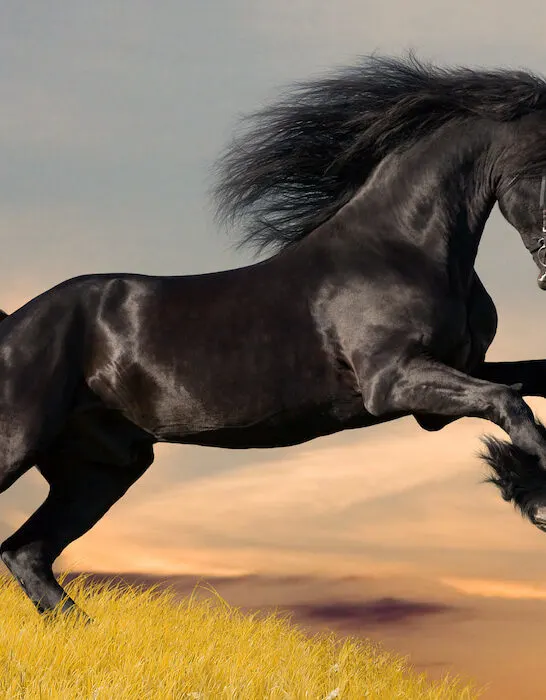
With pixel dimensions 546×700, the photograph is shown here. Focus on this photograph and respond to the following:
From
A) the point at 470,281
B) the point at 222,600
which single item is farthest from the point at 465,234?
the point at 222,600

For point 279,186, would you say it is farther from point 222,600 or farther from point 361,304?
point 222,600

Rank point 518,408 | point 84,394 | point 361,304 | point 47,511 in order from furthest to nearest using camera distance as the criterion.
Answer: point 47,511, point 84,394, point 361,304, point 518,408

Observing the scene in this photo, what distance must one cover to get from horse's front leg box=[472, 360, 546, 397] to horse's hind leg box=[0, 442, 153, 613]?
200 centimetres

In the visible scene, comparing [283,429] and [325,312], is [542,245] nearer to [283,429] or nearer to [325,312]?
[325,312]

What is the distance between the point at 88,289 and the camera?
6793 millimetres

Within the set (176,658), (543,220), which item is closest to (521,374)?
(543,220)

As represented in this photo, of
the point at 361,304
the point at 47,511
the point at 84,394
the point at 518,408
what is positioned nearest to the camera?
the point at 518,408

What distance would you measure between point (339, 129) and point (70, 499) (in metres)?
2.66

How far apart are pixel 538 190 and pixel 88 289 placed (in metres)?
2.49

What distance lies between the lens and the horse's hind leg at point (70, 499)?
7.06 m

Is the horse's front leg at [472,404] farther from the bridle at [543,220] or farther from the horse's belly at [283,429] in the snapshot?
the bridle at [543,220]

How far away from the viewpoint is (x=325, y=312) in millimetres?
6238

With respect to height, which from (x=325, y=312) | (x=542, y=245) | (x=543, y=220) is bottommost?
(x=542, y=245)

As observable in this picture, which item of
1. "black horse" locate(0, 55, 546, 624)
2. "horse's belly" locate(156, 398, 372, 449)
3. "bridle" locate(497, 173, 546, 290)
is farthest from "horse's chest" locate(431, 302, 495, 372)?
"horse's belly" locate(156, 398, 372, 449)
